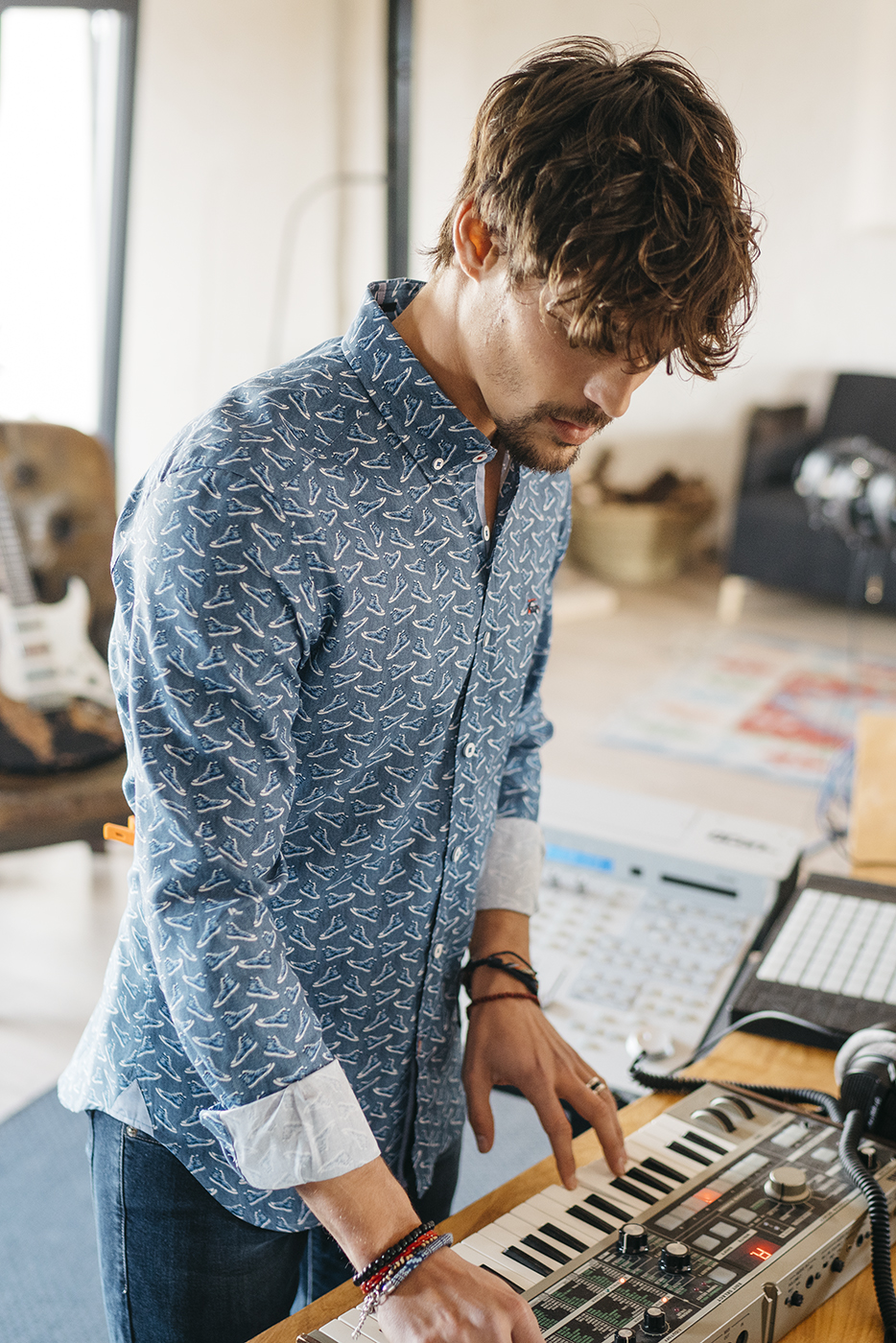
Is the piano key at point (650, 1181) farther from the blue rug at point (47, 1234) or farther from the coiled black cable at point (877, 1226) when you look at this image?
the blue rug at point (47, 1234)

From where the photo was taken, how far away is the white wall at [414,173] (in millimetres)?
4453

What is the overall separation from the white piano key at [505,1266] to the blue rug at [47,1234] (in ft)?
4.07

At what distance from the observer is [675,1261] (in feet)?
2.52

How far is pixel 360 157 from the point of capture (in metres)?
5.35

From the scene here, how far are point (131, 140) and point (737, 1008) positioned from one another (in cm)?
347

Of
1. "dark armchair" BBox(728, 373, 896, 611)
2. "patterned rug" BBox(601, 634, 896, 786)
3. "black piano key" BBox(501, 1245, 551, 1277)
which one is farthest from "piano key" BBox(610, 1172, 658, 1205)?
"dark armchair" BBox(728, 373, 896, 611)

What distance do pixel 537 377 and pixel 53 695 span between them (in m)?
2.22

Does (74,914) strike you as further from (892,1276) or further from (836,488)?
(892,1276)

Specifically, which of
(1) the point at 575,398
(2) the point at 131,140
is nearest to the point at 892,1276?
(1) the point at 575,398

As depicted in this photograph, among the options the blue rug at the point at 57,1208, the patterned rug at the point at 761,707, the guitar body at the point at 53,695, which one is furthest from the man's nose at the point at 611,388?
the patterned rug at the point at 761,707

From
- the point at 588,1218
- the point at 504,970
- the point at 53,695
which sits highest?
the point at 504,970

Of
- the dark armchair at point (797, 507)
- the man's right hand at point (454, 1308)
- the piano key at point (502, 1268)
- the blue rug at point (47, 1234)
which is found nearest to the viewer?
the man's right hand at point (454, 1308)

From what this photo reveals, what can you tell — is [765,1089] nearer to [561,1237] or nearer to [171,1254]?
[561,1237]

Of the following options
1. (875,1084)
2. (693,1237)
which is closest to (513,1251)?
(693,1237)
